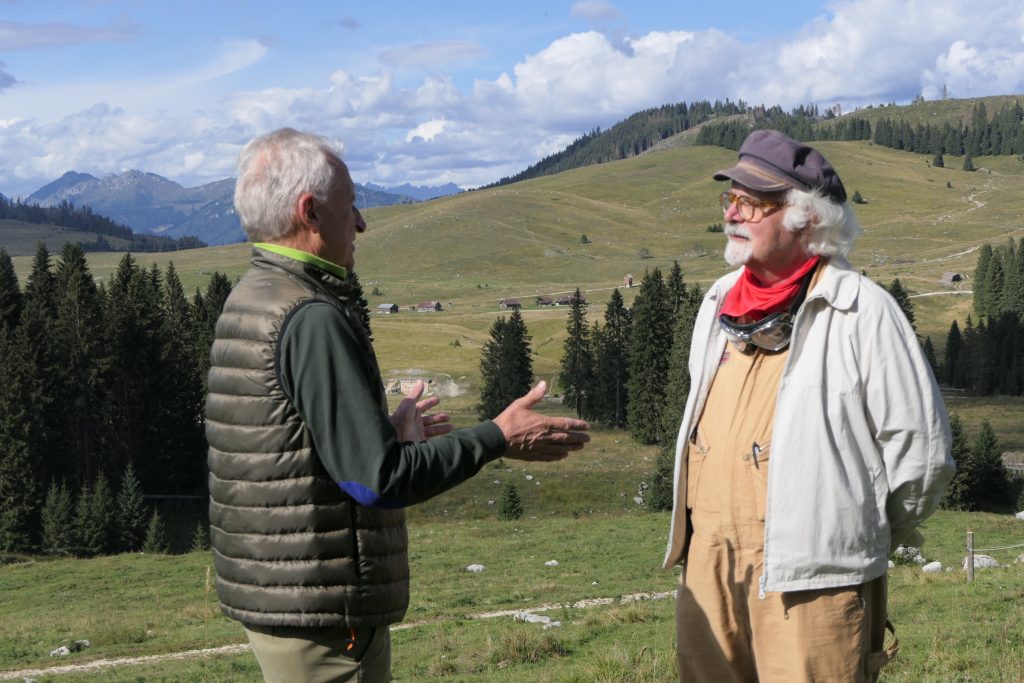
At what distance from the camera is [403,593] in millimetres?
4324

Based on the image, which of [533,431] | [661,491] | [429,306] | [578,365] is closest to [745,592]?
[533,431]

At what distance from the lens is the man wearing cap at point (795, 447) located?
4.50m

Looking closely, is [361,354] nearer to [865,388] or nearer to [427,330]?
[865,388]

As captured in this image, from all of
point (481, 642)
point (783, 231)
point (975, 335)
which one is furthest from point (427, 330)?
point (783, 231)

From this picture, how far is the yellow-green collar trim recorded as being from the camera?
421 cm

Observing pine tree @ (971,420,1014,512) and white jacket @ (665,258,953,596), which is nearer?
white jacket @ (665,258,953,596)

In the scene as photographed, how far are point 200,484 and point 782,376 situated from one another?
59.7 meters

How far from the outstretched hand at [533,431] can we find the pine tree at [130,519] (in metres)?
49.0

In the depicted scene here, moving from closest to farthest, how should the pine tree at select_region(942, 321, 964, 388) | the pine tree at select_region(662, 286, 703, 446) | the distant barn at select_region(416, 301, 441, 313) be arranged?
the pine tree at select_region(662, 286, 703, 446) → the pine tree at select_region(942, 321, 964, 388) → the distant barn at select_region(416, 301, 441, 313)

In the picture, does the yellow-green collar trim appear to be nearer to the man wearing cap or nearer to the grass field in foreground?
the man wearing cap

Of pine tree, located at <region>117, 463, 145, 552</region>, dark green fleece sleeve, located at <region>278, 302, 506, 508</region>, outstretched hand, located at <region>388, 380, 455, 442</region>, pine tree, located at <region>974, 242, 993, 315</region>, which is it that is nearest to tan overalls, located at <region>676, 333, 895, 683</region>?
outstretched hand, located at <region>388, 380, 455, 442</region>

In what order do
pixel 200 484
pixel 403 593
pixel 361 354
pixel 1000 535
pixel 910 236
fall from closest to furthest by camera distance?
pixel 361 354
pixel 403 593
pixel 1000 535
pixel 200 484
pixel 910 236

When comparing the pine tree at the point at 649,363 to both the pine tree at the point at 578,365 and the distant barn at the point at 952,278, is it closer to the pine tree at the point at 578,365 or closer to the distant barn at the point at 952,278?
the pine tree at the point at 578,365

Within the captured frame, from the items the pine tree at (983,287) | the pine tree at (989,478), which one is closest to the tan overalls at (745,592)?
the pine tree at (989,478)
